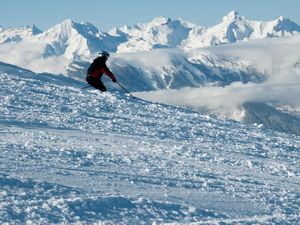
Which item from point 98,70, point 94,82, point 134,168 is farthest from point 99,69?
point 134,168

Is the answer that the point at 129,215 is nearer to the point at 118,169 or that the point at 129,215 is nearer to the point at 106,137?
the point at 118,169

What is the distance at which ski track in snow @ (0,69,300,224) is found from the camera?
1048 centimetres

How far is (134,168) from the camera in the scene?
44.4 feet

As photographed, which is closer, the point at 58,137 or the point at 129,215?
the point at 129,215

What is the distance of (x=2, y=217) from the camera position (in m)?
9.42

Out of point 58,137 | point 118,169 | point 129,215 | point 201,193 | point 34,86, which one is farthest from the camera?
point 34,86

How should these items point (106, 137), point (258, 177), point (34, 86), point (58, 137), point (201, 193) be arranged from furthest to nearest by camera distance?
point (34, 86) < point (106, 137) < point (58, 137) < point (258, 177) < point (201, 193)

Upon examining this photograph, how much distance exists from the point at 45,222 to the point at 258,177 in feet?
21.8

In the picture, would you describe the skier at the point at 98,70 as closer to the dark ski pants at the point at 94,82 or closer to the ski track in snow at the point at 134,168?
the dark ski pants at the point at 94,82

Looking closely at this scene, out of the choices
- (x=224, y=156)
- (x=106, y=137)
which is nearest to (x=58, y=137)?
(x=106, y=137)

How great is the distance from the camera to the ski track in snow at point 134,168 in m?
10.5

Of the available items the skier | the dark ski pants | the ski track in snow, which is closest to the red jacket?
the skier

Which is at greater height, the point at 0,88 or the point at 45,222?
the point at 0,88

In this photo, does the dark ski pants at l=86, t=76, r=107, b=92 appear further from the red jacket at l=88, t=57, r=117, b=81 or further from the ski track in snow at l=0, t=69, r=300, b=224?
the ski track in snow at l=0, t=69, r=300, b=224
